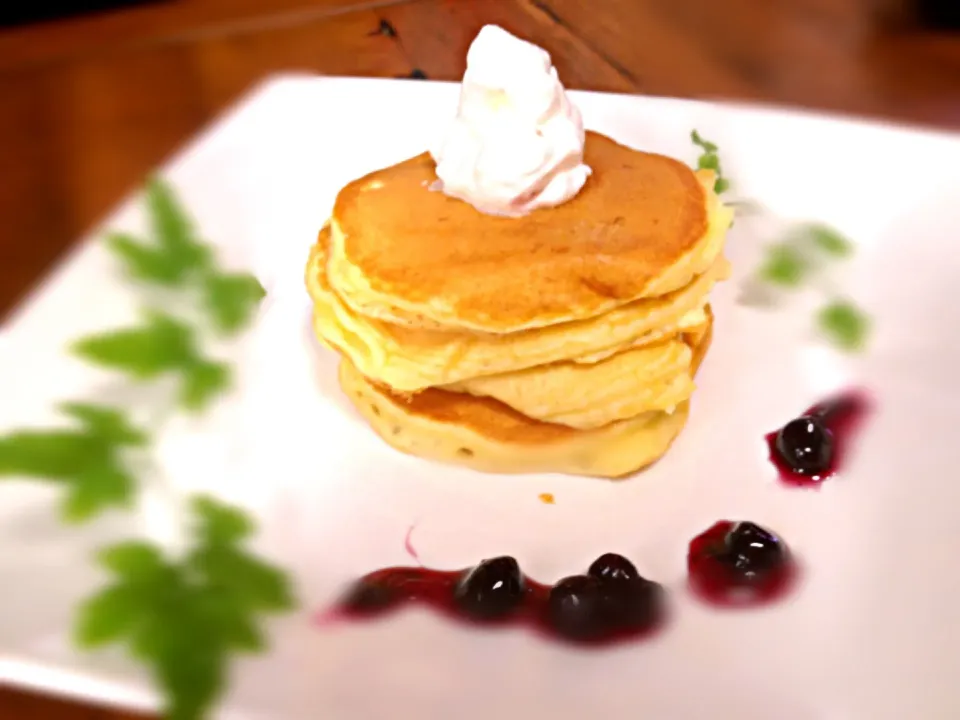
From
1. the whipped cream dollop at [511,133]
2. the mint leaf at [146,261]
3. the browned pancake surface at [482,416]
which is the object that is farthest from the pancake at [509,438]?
the mint leaf at [146,261]

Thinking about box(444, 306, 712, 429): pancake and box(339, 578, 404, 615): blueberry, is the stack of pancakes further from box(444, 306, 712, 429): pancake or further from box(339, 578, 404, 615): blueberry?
box(339, 578, 404, 615): blueberry

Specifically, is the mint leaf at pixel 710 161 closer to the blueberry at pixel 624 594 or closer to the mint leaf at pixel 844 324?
the mint leaf at pixel 844 324

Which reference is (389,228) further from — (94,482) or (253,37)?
(94,482)

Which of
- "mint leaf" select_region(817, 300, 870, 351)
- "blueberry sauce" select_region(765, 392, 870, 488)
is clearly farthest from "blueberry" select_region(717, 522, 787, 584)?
"mint leaf" select_region(817, 300, 870, 351)

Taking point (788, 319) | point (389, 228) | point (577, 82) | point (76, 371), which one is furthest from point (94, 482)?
point (788, 319)

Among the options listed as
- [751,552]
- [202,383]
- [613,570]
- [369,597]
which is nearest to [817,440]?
[751,552]

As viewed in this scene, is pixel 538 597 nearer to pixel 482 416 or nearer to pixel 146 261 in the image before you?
pixel 482 416
